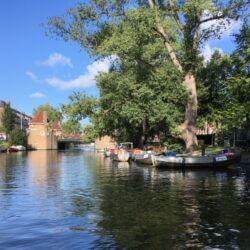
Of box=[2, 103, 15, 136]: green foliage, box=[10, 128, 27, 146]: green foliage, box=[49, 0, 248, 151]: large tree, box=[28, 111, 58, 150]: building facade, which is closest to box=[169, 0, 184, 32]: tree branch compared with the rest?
box=[49, 0, 248, 151]: large tree

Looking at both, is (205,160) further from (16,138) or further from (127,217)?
(16,138)

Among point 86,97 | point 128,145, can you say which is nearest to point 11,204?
point 86,97

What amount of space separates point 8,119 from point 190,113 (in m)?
117

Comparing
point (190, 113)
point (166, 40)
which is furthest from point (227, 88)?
point (166, 40)

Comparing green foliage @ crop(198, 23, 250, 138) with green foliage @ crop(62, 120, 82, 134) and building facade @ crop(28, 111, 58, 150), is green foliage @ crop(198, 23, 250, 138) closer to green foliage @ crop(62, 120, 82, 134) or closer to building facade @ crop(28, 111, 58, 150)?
green foliage @ crop(62, 120, 82, 134)

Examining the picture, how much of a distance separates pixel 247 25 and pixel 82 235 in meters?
42.0

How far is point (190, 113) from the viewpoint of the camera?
1761 inches

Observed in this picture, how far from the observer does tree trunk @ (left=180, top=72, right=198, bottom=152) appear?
145 feet

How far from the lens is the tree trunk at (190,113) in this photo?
44.3 metres

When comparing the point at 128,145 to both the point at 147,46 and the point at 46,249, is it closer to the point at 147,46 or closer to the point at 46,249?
the point at 147,46

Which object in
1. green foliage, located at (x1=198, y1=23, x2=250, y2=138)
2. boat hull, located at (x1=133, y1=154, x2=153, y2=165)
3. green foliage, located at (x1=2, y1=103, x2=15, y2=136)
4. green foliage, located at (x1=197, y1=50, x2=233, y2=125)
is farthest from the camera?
green foliage, located at (x1=2, y1=103, x2=15, y2=136)

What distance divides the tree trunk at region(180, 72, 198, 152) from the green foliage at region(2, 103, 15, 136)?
113111 mm

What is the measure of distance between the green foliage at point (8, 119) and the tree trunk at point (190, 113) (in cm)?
11311

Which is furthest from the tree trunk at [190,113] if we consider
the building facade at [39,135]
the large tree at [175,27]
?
the building facade at [39,135]
